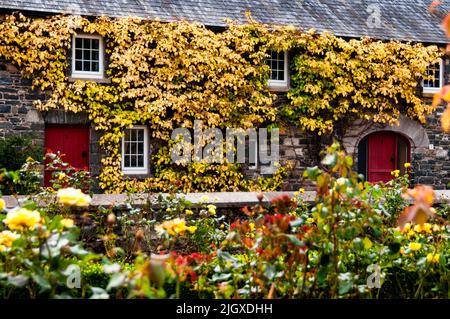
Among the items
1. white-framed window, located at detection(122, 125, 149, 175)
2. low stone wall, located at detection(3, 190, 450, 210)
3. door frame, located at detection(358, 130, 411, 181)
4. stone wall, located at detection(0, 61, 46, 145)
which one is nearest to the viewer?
low stone wall, located at detection(3, 190, 450, 210)

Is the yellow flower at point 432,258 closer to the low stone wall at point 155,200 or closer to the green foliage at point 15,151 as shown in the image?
the low stone wall at point 155,200

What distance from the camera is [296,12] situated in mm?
16562

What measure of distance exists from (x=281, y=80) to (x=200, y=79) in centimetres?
226

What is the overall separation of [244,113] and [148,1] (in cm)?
342

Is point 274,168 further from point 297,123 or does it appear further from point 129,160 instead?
point 129,160

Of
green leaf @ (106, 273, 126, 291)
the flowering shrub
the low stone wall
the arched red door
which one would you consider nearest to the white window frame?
the low stone wall

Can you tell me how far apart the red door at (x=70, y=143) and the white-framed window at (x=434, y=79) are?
8722 mm

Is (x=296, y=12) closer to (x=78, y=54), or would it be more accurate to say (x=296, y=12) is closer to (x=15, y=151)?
(x=78, y=54)

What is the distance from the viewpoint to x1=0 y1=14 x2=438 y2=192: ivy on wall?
44.9 feet

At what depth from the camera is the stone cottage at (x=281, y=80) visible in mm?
13602

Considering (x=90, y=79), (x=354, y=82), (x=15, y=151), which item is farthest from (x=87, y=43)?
(x=354, y=82)

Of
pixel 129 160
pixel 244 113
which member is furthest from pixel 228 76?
pixel 129 160

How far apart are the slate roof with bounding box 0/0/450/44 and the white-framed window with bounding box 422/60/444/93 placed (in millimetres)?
718

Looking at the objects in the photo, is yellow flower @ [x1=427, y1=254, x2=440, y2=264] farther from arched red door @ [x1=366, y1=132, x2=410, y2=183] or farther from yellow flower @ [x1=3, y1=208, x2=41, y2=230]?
arched red door @ [x1=366, y1=132, x2=410, y2=183]
